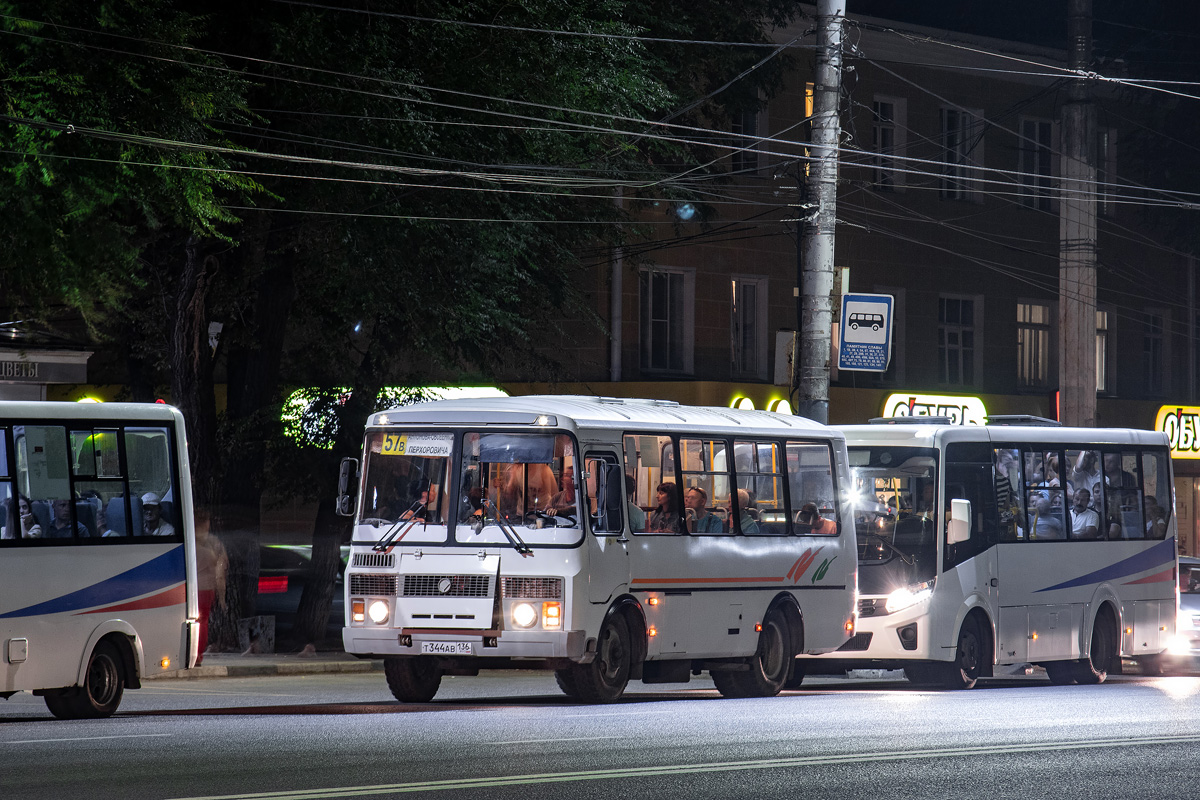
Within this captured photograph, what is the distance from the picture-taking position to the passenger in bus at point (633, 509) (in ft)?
55.3

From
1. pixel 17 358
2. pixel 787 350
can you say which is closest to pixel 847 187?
pixel 787 350

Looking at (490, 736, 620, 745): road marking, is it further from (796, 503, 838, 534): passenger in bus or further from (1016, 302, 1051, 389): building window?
(1016, 302, 1051, 389): building window

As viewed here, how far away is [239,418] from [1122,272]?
26.2m

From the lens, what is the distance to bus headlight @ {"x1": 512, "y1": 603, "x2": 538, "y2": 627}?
15.7 m

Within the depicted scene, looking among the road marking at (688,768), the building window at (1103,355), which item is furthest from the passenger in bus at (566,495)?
the building window at (1103,355)

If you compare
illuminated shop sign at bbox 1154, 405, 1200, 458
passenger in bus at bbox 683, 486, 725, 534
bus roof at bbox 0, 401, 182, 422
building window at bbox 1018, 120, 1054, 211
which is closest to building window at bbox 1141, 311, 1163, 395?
illuminated shop sign at bbox 1154, 405, 1200, 458

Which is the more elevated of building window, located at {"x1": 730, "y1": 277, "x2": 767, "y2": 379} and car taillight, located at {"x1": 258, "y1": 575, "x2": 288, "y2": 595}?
building window, located at {"x1": 730, "y1": 277, "x2": 767, "y2": 379}

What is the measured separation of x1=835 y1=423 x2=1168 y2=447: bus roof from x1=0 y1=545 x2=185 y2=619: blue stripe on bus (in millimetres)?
8149

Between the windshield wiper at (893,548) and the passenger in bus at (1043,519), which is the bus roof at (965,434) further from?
the windshield wiper at (893,548)

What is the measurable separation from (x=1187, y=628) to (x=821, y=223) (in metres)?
7.94

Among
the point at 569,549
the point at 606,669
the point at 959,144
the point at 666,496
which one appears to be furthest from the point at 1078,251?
the point at 569,549

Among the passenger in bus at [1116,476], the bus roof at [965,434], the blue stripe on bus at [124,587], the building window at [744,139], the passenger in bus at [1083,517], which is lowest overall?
the blue stripe on bus at [124,587]

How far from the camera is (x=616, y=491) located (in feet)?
54.3

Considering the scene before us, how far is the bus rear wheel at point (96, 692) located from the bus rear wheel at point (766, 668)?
6057 millimetres
